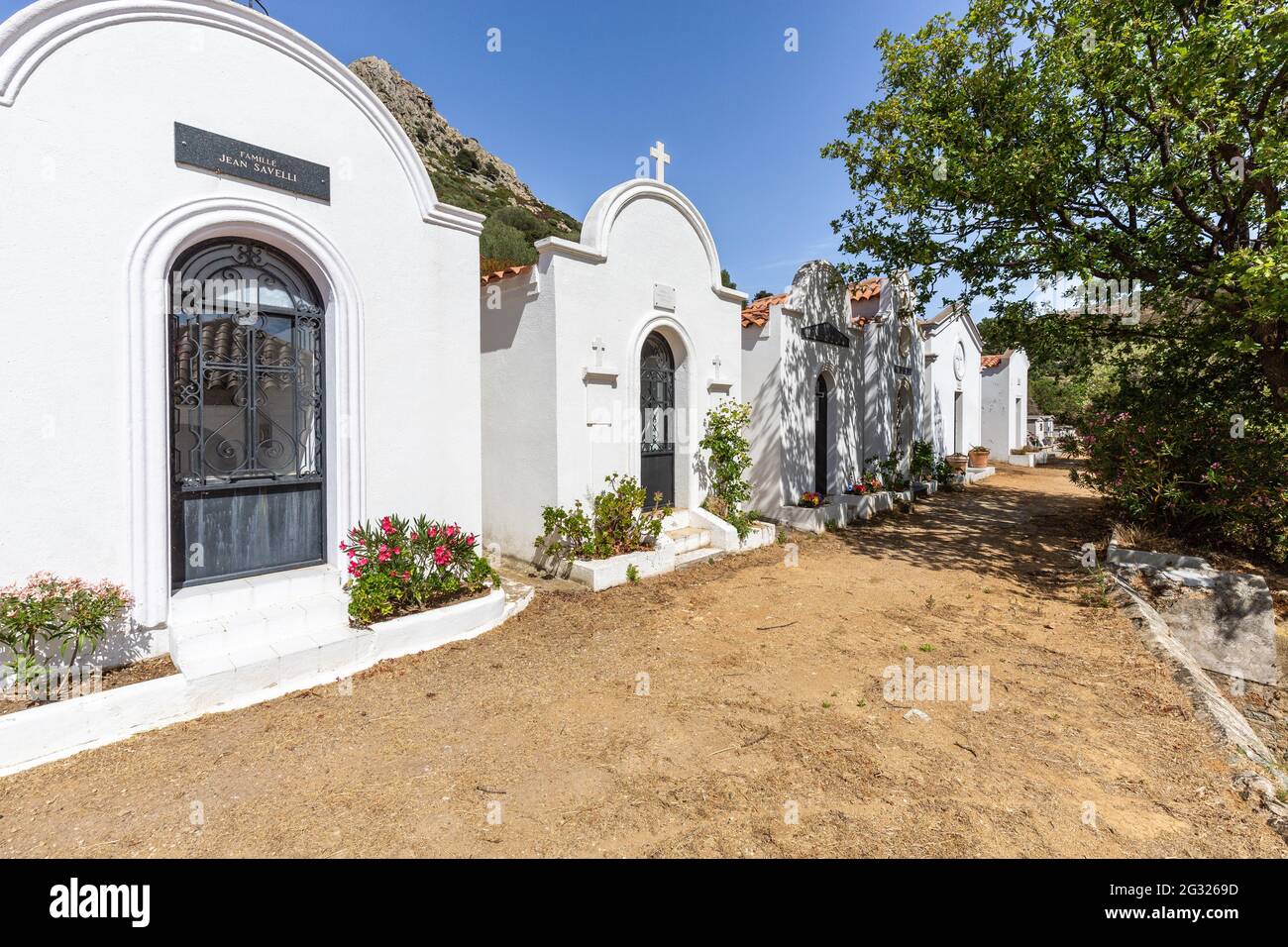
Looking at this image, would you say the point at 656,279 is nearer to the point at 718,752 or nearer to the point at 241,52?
the point at 241,52

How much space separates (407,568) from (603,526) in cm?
271

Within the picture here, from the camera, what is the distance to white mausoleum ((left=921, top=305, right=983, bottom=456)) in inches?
689

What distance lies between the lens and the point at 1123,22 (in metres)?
6.44

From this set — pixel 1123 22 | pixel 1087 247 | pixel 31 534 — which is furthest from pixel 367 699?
pixel 1123 22

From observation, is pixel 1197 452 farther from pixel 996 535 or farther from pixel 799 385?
pixel 799 385

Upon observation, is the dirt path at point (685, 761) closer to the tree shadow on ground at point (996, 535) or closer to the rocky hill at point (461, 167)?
the tree shadow on ground at point (996, 535)

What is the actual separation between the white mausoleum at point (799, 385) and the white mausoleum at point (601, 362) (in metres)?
1.40

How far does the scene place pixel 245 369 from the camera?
196 inches

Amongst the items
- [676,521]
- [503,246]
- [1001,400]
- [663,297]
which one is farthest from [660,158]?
[1001,400]

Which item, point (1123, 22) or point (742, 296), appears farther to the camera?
point (742, 296)

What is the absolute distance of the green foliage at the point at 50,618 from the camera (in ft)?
12.0

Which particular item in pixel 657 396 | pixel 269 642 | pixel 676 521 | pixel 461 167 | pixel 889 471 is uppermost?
pixel 461 167

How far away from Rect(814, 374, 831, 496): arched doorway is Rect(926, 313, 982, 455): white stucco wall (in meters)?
6.58

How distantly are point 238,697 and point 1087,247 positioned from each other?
32.0ft
